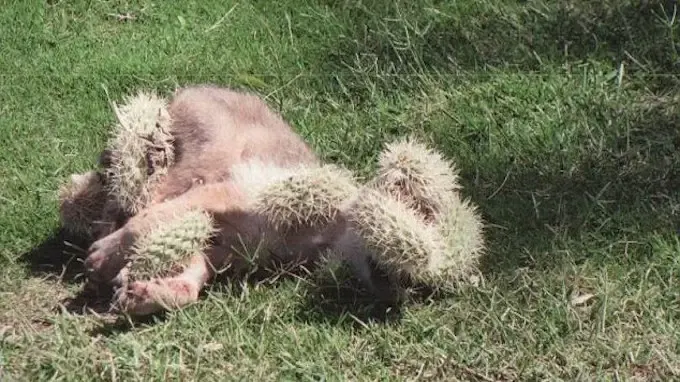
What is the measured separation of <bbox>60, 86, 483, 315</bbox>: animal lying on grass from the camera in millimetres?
3582

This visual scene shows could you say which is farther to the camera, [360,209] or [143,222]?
[143,222]

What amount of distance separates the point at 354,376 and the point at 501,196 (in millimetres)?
1246

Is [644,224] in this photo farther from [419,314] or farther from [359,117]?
[359,117]

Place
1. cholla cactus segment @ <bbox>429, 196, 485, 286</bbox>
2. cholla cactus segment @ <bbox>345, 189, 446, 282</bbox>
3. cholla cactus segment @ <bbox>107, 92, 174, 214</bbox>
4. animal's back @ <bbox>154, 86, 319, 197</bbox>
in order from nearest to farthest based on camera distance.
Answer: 1. cholla cactus segment @ <bbox>345, 189, 446, 282</bbox>
2. cholla cactus segment @ <bbox>429, 196, 485, 286</bbox>
3. cholla cactus segment @ <bbox>107, 92, 174, 214</bbox>
4. animal's back @ <bbox>154, 86, 319, 197</bbox>

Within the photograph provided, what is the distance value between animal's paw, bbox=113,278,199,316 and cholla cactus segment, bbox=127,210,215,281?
0.14 ft

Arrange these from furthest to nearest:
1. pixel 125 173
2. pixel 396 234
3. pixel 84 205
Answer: pixel 84 205 → pixel 125 173 → pixel 396 234

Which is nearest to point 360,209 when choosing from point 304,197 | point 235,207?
point 304,197

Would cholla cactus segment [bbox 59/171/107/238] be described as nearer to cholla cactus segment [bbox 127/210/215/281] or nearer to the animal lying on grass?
the animal lying on grass

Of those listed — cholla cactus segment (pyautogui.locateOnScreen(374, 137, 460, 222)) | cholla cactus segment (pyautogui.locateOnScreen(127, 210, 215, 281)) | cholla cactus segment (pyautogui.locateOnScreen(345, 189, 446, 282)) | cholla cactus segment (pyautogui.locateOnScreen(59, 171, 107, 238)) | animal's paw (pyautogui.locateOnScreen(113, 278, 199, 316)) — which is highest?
cholla cactus segment (pyautogui.locateOnScreen(374, 137, 460, 222))

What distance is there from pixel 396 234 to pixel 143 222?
3.00ft

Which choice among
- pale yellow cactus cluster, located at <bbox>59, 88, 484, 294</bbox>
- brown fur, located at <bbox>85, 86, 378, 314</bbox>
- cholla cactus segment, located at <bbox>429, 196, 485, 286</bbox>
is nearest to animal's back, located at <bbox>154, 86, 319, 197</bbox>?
brown fur, located at <bbox>85, 86, 378, 314</bbox>

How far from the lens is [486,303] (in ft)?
12.4

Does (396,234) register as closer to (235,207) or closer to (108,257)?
(235,207)

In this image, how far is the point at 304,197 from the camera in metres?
3.75
